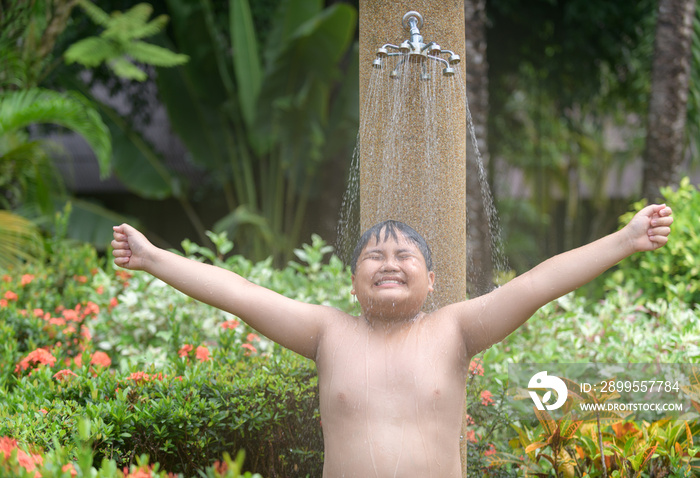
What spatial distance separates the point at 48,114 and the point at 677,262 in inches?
182

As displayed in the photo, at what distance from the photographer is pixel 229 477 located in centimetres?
141

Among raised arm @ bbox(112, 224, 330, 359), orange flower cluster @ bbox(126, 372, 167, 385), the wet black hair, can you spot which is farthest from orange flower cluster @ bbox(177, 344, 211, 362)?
the wet black hair

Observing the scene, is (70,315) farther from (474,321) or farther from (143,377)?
(474,321)

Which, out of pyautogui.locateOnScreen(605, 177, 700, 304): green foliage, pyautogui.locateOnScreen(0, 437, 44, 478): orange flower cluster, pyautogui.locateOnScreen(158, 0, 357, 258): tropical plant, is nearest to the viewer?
pyautogui.locateOnScreen(0, 437, 44, 478): orange flower cluster

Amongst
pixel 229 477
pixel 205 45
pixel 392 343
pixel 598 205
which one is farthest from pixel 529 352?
pixel 598 205

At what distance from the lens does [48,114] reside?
4.81m

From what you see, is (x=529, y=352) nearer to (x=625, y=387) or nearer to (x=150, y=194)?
(x=625, y=387)

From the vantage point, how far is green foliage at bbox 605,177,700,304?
441cm

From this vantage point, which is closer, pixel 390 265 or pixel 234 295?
pixel 390 265

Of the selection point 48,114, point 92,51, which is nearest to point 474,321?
point 48,114

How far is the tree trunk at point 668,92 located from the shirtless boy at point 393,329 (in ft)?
14.0

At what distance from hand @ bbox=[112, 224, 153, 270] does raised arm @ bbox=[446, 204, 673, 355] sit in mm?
1136

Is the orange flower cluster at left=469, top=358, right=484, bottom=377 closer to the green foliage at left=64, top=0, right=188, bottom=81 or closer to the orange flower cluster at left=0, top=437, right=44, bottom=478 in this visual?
the orange flower cluster at left=0, top=437, right=44, bottom=478

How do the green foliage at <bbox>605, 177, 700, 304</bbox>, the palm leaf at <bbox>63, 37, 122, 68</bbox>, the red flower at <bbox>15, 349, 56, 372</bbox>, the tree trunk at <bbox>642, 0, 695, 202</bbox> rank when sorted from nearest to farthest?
the red flower at <bbox>15, 349, 56, 372</bbox> → the green foliage at <bbox>605, 177, 700, 304</bbox> → the tree trunk at <bbox>642, 0, 695, 202</bbox> → the palm leaf at <bbox>63, 37, 122, 68</bbox>
